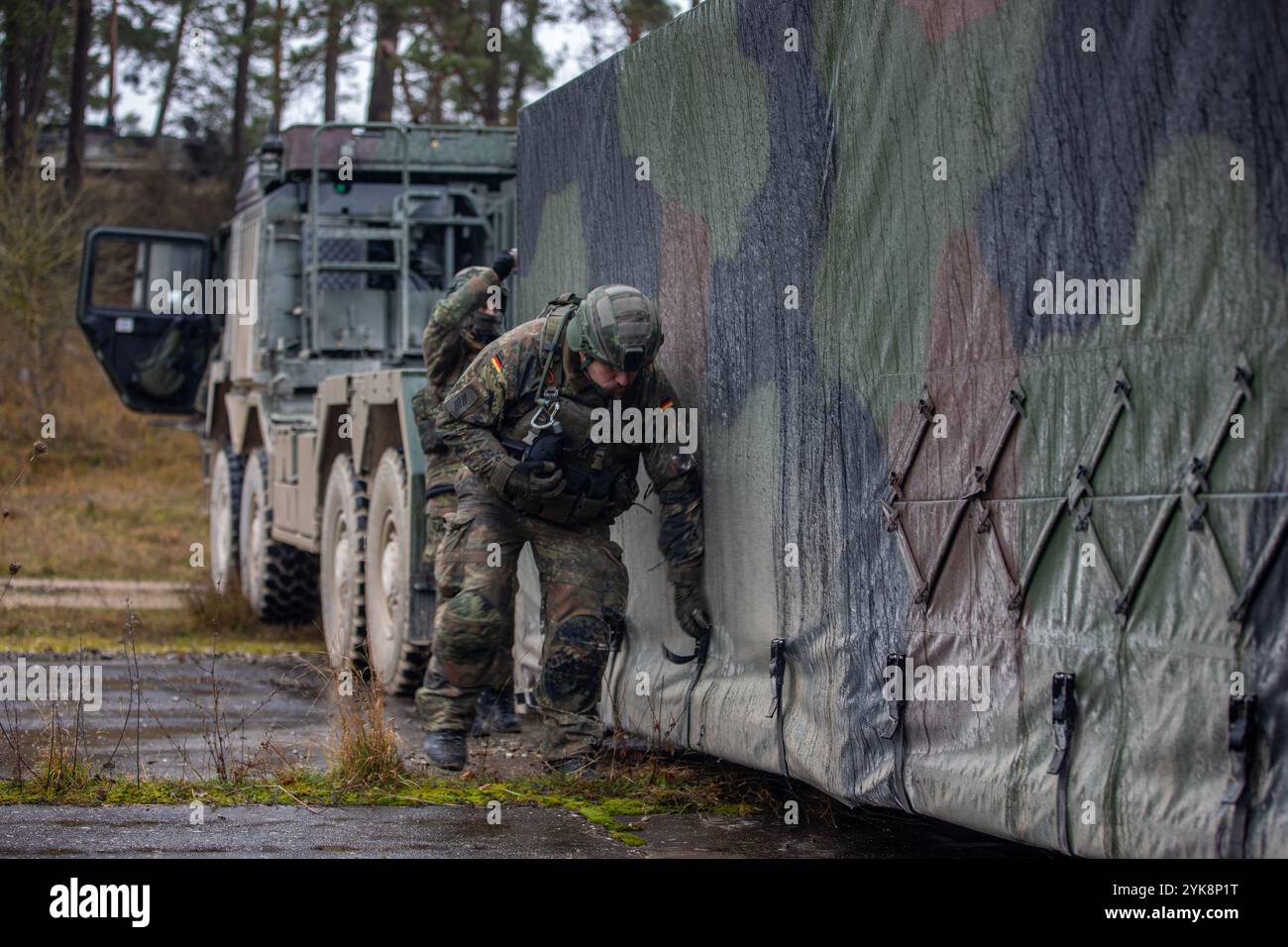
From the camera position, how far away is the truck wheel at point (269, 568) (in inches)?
460

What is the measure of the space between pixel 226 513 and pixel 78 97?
1574 centimetres

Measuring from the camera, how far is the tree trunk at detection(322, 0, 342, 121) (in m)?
25.1

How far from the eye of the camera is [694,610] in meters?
6.09

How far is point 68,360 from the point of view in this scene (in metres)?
28.2

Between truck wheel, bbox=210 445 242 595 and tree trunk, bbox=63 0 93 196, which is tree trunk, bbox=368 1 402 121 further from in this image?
truck wheel, bbox=210 445 242 595

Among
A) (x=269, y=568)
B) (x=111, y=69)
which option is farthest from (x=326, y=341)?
(x=111, y=69)

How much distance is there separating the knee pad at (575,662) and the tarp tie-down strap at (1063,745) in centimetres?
251

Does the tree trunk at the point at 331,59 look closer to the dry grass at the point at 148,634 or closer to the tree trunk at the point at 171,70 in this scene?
→ the tree trunk at the point at 171,70

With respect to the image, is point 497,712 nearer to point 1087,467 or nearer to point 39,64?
point 1087,467

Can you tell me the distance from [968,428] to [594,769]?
2362mm

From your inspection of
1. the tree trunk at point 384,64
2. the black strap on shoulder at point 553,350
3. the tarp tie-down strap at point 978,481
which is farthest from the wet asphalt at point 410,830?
the tree trunk at point 384,64

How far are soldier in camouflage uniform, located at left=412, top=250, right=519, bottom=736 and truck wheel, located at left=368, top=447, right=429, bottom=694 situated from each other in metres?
0.53

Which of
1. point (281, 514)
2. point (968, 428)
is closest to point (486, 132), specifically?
point (281, 514)
